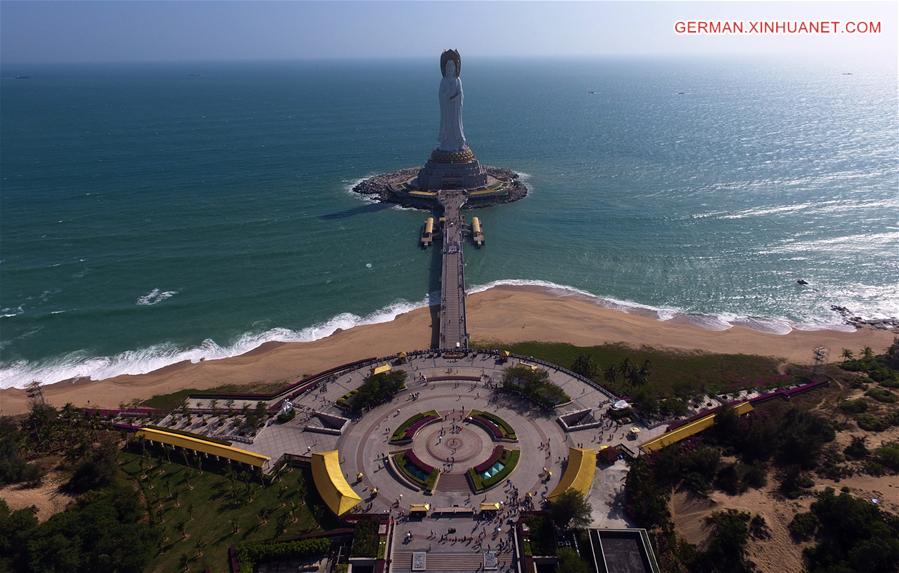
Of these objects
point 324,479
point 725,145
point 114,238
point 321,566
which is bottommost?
point 321,566

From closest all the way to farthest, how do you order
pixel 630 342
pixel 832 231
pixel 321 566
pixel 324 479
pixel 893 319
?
pixel 321 566 → pixel 324 479 → pixel 630 342 → pixel 893 319 → pixel 832 231

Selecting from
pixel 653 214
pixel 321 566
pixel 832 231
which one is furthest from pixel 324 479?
pixel 832 231

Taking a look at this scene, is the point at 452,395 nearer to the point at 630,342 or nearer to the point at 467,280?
the point at 630,342

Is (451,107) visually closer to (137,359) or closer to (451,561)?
(137,359)

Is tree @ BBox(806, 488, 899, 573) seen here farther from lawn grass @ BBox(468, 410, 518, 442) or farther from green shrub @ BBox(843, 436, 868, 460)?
lawn grass @ BBox(468, 410, 518, 442)

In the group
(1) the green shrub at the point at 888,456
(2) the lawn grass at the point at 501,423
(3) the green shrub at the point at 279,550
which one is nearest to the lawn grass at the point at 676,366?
(2) the lawn grass at the point at 501,423

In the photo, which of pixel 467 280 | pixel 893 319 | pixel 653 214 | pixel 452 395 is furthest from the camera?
pixel 653 214
